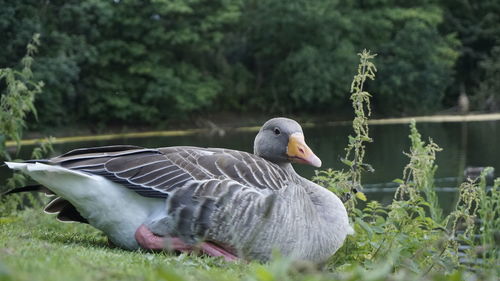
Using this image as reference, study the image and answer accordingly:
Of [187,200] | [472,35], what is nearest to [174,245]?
[187,200]

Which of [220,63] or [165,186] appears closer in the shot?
[165,186]

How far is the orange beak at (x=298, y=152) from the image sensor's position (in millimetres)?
4844

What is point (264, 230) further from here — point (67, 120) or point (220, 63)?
point (220, 63)

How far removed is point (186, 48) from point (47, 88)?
27.6ft

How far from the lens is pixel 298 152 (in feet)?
16.0

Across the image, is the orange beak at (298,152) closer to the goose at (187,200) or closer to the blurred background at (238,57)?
the goose at (187,200)

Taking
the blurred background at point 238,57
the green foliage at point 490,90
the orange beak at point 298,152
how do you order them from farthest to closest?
the green foliage at point 490,90, the blurred background at point 238,57, the orange beak at point 298,152

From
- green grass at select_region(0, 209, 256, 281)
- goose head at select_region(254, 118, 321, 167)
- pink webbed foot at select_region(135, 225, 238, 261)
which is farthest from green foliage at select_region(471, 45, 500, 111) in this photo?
green grass at select_region(0, 209, 256, 281)

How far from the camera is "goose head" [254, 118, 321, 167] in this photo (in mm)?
4883

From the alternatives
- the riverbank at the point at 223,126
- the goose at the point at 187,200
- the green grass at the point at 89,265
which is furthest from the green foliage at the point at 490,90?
the green grass at the point at 89,265

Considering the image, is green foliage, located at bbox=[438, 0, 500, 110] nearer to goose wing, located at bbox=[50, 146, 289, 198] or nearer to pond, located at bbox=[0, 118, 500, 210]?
pond, located at bbox=[0, 118, 500, 210]

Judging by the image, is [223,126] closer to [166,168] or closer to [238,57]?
[238,57]

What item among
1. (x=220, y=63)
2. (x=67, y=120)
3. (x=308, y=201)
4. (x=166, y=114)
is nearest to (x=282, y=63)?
(x=220, y=63)

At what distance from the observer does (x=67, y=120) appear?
3209 centimetres
